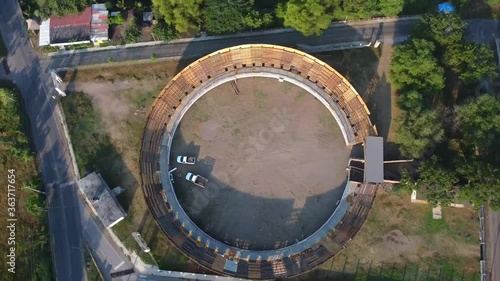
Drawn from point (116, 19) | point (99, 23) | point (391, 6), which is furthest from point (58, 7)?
point (391, 6)

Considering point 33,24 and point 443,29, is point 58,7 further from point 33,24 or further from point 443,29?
point 443,29

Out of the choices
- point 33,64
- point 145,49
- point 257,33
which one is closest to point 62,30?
point 33,64

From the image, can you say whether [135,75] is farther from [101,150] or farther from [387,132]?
[387,132]

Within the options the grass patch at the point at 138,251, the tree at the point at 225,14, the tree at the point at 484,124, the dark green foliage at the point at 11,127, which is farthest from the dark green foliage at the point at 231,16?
the grass patch at the point at 138,251

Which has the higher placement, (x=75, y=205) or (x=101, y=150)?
(x=101, y=150)

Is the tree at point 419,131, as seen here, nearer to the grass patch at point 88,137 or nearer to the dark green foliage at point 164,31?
the dark green foliage at point 164,31

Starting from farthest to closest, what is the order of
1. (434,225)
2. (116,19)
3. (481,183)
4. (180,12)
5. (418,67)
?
(116,19), (180,12), (434,225), (418,67), (481,183)
